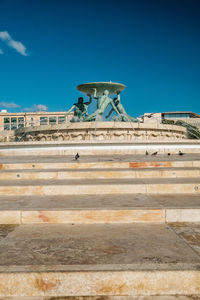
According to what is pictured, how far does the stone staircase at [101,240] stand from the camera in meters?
2.04

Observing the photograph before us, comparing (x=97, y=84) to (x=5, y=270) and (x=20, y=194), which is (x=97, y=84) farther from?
(x=5, y=270)

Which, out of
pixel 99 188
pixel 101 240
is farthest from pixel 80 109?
pixel 101 240

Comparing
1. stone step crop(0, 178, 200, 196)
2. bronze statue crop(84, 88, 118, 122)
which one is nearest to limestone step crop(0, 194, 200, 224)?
stone step crop(0, 178, 200, 196)

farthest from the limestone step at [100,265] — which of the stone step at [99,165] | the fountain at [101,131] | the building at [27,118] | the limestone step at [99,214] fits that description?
the building at [27,118]

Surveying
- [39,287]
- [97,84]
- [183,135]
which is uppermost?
[97,84]

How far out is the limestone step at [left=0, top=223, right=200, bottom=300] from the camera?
2.04m

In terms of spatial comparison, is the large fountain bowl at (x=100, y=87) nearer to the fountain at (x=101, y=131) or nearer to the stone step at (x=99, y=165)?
the fountain at (x=101, y=131)

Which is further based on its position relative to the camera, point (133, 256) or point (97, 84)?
point (97, 84)

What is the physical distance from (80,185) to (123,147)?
6.02 metres

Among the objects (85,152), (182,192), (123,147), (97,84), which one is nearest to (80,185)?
(182,192)

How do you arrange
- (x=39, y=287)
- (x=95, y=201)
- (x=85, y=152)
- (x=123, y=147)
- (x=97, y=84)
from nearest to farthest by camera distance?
(x=39, y=287) → (x=95, y=201) → (x=85, y=152) → (x=123, y=147) → (x=97, y=84)

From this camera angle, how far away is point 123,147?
10.4 m

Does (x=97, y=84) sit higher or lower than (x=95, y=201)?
higher

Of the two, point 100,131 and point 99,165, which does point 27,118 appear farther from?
point 99,165
